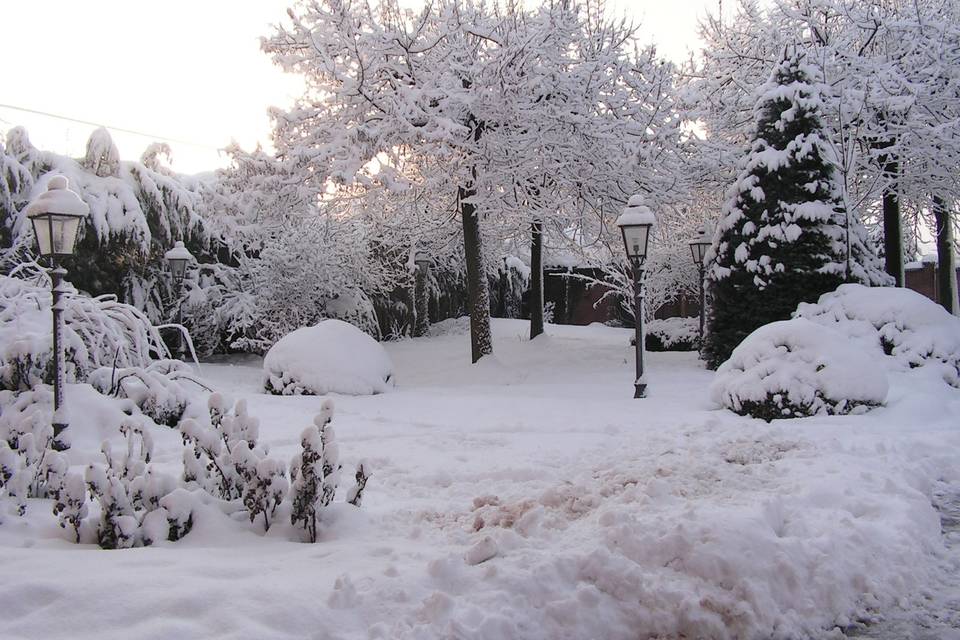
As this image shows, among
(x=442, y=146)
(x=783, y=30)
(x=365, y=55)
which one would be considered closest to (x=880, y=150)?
(x=783, y=30)

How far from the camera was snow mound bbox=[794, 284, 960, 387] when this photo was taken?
8.50m

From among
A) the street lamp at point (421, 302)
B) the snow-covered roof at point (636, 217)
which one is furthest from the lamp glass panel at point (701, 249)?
the street lamp at point (421, 302)

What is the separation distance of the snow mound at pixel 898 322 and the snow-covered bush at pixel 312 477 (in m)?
7.71

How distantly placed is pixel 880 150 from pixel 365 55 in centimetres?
960

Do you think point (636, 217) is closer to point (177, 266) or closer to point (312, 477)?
point (312, 477)

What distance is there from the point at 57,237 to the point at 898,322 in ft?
31.2

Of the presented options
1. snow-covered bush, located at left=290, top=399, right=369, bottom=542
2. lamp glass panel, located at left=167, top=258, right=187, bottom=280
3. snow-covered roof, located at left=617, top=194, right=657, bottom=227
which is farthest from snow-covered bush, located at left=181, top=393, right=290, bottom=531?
lamp glass panel, located at left=167, top=258, right=187, bottom=280

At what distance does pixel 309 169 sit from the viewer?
1202cm

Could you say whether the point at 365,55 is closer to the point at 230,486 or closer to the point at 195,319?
the point at 195,319

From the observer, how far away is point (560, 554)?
313cm

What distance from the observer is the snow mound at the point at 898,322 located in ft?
27.9

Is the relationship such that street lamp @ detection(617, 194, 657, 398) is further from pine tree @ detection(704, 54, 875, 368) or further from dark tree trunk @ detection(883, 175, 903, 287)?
dark tree trunk @ detection(883, 175, 903, 287)

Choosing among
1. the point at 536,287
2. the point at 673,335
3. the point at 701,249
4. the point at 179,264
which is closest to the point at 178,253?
the point at 179,264

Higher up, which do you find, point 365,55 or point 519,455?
point 365,55
